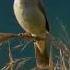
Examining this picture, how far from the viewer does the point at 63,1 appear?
4047mm

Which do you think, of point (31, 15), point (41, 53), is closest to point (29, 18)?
point (31, 15)

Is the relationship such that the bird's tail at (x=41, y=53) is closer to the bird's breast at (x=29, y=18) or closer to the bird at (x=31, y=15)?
the bird at (x=31, y=15)

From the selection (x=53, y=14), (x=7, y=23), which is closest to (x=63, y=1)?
(x=53, y=14)

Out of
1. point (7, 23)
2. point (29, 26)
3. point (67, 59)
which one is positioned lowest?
point (67, 59)

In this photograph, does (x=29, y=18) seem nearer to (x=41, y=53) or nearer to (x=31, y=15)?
(x=31, y=15)

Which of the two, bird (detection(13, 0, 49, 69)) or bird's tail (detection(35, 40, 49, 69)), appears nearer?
bird's tail (detection(35, 40, 49, 69))

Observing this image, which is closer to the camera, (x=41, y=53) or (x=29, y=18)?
(x=41, y=53)

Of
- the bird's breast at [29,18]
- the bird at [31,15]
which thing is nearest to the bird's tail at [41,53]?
the bird at [31,15]

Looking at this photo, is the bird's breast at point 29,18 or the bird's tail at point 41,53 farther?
the bird's breast at point 29,18

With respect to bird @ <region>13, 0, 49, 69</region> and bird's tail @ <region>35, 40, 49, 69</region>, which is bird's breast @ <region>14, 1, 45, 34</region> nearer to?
bird @ <region>13, 0, 49, 69</region>

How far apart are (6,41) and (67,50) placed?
211 mm

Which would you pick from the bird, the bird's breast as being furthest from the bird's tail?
the bird's breast

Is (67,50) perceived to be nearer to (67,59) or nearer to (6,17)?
(67,59)

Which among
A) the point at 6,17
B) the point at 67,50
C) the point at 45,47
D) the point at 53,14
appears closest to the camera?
the point at 67,50
